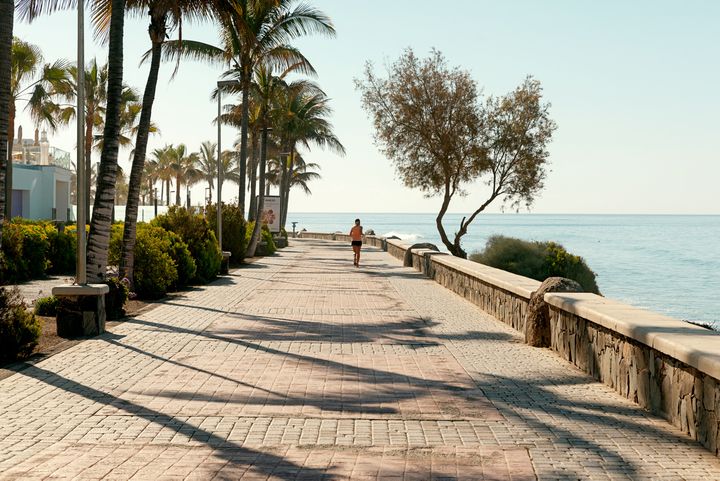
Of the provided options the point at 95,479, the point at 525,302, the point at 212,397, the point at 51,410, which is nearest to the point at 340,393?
the point at 212,397

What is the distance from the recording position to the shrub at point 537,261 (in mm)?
29875

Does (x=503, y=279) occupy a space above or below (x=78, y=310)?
above

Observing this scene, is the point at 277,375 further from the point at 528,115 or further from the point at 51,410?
the point at 528,115

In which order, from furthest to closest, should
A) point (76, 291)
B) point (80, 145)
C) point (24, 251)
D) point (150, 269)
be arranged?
point (24, 251), point (150, 269), point (80, 145), point (76, 291)

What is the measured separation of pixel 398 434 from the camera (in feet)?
23.5

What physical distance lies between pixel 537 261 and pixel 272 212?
21116 mm

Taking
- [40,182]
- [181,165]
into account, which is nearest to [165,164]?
[181,165]

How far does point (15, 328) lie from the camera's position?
10.9m

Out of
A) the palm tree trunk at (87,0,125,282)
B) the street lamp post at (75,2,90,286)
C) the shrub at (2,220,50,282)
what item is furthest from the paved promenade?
the shrub at (2,220,50,282)

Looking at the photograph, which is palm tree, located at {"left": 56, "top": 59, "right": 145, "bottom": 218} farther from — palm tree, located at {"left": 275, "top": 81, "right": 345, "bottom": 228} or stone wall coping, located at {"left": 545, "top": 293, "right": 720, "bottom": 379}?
stone wall coping, located at {"left": 545, "top": 293, "right": 720, "bottom": 379}

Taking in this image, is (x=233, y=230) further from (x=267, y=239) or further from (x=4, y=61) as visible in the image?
(x=4, y=61)

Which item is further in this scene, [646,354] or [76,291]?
[76,291]

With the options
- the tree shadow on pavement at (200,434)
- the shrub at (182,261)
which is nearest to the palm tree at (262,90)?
the shrub at (182,261)

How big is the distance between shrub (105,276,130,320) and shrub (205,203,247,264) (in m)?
17.0
